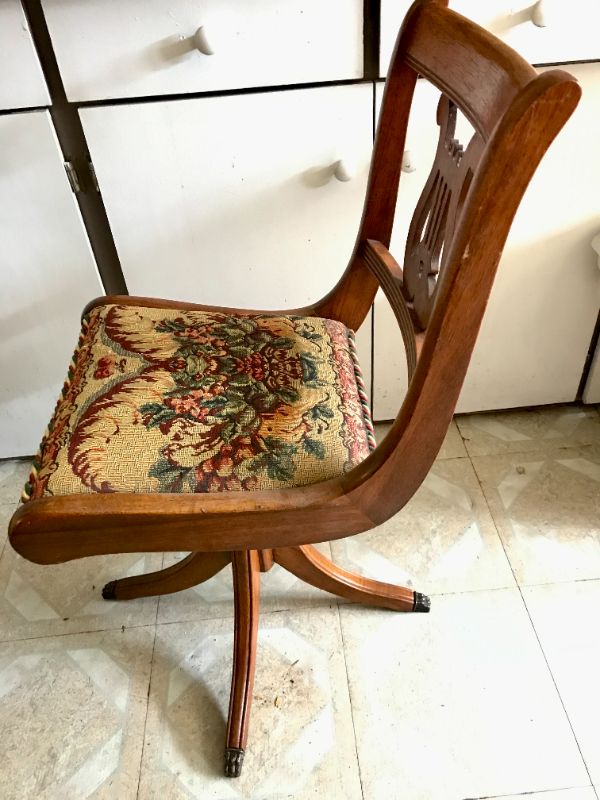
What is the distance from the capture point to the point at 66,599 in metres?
1.18

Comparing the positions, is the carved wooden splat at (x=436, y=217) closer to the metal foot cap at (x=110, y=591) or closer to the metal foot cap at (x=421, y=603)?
the metal foot cap at (x=421, y=603)

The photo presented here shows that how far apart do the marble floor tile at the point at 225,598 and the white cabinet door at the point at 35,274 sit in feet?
1.57

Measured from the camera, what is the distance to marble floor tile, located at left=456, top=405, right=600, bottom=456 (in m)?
1.39

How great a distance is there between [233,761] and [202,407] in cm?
53

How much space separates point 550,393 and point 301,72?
2.79 ft

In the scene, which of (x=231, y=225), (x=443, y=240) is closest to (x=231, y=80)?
(x=231, y=225)

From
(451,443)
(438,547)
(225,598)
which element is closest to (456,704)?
(438,547)

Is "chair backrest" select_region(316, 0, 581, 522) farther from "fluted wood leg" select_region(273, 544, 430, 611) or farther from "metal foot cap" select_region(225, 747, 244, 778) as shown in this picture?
"metal foot cap" select_region(225, 747, 244, 778)

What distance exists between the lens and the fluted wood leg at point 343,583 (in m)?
1.03

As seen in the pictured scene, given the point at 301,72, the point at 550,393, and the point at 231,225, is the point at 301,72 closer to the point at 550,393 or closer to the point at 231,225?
the point at 231,225

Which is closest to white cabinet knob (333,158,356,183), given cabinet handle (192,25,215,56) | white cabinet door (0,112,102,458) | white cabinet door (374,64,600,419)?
white cabinet door (374,64,600,419)

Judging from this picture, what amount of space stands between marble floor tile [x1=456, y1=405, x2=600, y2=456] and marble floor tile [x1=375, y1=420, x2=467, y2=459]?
0.04 feet

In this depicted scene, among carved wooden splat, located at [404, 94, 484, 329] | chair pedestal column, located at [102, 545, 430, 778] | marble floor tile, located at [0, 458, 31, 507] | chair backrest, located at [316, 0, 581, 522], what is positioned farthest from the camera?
marble floor tile, located at [0, 458, 31, 507]

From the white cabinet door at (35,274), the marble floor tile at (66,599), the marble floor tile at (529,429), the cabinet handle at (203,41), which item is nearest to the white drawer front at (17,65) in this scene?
the white cabinet door at (35,274)
